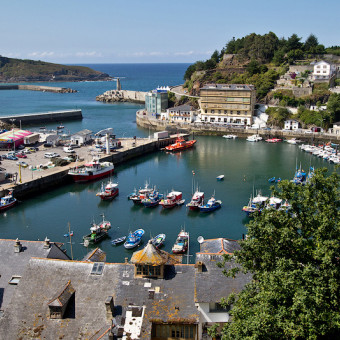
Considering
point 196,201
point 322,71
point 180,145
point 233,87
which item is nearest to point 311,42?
point 322,71

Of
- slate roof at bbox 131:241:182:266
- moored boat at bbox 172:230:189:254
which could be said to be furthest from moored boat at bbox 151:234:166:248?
slate roof at bbox 131:241:182:266

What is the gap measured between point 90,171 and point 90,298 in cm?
3133

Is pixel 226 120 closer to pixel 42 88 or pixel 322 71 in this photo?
pixel 322 71

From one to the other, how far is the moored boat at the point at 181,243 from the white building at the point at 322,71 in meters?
60.5

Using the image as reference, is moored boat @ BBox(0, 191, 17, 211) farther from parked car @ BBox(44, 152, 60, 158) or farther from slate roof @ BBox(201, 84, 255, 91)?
slate roof @ BBox(201, 84, 255, 91)

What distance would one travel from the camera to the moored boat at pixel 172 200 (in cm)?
3687

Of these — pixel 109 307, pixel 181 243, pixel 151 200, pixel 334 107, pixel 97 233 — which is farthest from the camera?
pixel 334 107

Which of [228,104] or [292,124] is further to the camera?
[228,104]

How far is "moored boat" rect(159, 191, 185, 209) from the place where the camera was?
36.9m

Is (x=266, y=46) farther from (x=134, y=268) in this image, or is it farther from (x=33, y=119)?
(x=134, y=268)

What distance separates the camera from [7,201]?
3638 cm

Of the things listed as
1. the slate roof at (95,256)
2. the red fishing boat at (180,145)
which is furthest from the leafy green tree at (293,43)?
the slate roof at (95,256)

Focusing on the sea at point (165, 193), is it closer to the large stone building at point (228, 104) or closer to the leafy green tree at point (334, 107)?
the large stone building at point (228, 104)

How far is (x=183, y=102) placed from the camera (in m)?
90.8
